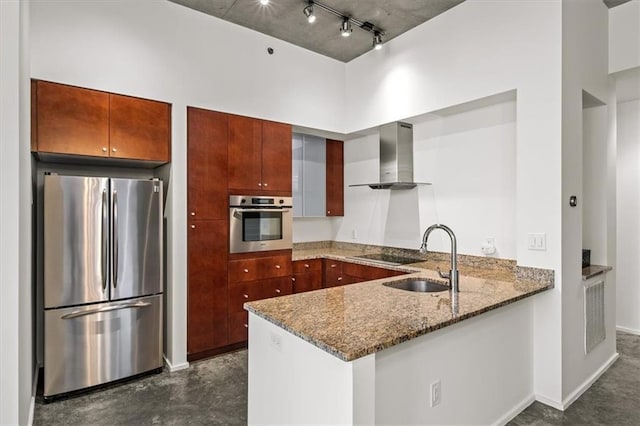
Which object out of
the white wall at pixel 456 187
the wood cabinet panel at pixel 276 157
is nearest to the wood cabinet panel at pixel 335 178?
the white wall at pixel 456 187

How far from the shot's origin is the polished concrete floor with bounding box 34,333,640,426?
2334mm

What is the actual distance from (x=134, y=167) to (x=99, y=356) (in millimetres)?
1712

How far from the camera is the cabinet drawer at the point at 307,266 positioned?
3.94 metres

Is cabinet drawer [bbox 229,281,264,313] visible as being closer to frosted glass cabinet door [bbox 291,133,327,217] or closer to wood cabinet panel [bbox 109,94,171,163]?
frosted glass cabinet door [bbox 291,133,327,217]

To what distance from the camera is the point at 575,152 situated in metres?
2.60

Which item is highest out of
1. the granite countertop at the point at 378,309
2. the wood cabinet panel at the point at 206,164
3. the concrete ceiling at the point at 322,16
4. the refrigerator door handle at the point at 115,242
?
the concrete ceiling at the point at 322,16

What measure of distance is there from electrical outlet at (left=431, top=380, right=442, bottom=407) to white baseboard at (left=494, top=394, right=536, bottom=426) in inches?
28.1

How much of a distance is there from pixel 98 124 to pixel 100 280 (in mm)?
1228

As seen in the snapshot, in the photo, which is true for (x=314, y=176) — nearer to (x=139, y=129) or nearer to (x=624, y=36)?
(x=139, y=129)

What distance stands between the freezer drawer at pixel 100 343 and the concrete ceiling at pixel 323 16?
2.70 meters

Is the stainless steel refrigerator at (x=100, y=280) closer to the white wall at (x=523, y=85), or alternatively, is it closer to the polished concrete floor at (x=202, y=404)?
the polished concrete floor at (x=202, y=404)

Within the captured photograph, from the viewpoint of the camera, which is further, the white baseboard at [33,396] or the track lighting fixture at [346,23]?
the track lighting fixture at [346,23]

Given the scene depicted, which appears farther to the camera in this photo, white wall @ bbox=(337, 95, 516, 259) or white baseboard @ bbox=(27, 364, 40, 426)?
white wall @ bbox=(337, 95, 516, 259)

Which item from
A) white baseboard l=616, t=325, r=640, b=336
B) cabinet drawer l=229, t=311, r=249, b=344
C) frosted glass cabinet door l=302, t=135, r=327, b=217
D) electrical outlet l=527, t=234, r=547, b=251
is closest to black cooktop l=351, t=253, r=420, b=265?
frosted glass cabinet door l=302, t=135, r=327, b=217
